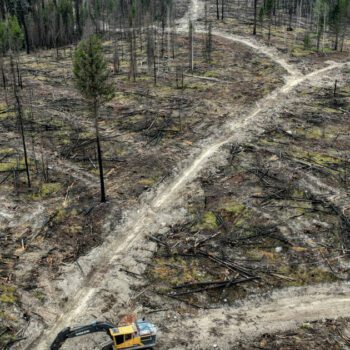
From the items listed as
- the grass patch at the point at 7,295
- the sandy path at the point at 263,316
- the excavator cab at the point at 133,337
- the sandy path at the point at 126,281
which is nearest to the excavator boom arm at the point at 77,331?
the excavator cab at the point at 133,337

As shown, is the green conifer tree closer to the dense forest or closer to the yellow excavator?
the yellow excavator

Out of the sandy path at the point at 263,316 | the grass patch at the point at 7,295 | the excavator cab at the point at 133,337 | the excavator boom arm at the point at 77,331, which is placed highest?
the excavator boom arm at the point at 77,331

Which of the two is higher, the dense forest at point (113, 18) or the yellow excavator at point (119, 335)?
the dense forest at point (113, 18)

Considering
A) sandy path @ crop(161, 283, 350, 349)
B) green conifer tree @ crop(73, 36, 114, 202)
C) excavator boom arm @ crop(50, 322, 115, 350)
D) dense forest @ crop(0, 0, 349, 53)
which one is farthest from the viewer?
dense forest @ crop(0, 0, 349, 53)

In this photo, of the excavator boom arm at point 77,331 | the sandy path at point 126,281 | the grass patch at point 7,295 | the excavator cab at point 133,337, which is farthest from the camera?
the grass patch at point 7,295

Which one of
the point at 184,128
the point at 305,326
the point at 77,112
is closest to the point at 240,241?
the point at 305,326

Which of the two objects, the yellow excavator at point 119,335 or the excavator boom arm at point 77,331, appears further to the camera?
the yellow excavator at point 119,335

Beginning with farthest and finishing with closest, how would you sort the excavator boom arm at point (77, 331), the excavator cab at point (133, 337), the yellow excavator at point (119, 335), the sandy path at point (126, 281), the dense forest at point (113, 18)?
the dense forest at point (113, 18)
the sandy path at point (126, 281)
the excavator cab at point (133, 337)
the yellow excavator at point (119, 335)
the excavator boom arm at point (77, 331)

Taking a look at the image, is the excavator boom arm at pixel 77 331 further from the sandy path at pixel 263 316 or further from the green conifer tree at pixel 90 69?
the green conifer tree at pixel 90 69

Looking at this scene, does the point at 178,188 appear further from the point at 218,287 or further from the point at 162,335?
the point at 162,335

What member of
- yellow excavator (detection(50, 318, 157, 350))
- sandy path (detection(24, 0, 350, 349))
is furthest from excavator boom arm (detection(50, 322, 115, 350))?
sandy path (detection(24, 0, 350, 349))
